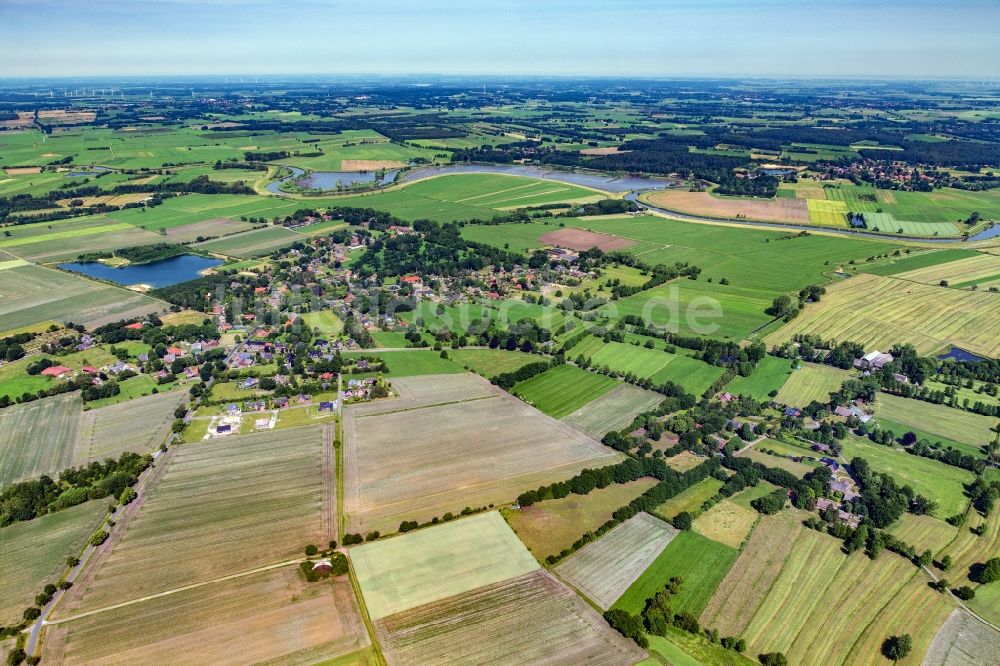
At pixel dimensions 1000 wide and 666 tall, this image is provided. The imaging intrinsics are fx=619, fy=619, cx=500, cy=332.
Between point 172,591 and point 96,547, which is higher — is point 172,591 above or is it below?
below

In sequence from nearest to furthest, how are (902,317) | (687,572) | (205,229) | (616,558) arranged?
(687,572)
(616,558)
(902,317)
(205,229)

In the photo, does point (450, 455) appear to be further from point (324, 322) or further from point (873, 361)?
point (873, 361)

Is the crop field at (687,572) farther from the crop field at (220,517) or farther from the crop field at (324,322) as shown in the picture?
the crop field at (324,322)

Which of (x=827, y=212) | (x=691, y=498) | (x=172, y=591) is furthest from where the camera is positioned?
(x=827, y=212)

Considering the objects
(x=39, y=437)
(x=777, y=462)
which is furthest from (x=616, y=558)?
(x=39, y=437)

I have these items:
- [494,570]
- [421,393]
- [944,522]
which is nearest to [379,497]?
[494,570]

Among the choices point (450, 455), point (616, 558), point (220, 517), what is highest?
point (450, 455)

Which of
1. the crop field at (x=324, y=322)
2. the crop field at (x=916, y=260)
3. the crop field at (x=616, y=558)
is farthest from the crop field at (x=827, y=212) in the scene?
the crop field at (x=616, y=558)
